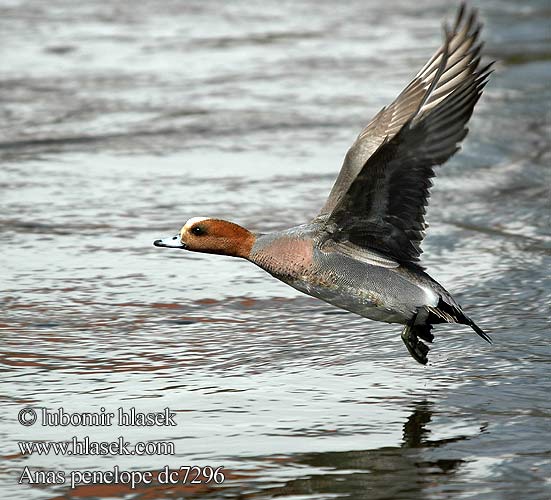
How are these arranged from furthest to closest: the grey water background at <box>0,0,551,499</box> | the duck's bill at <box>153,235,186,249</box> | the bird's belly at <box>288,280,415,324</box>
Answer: the duck's bill at <box>153,235,186,249</box>, the bird's belly at <box>288,280,415,324</box>, the grey water background at <box>0,0,551,499</box>

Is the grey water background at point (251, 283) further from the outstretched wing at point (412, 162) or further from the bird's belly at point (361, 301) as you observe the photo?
the outstretched wing at point (412, 162)

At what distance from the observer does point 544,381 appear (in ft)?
18.4

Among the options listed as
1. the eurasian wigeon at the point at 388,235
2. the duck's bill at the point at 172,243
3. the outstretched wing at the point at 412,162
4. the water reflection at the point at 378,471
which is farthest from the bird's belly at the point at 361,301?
the water reflection at the point at 378,471

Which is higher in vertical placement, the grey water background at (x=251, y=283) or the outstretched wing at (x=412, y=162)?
the outstretched wing at (x=412, y=162)

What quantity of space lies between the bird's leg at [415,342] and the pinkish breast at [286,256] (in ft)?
1.62

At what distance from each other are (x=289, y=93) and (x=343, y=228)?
6906 mm

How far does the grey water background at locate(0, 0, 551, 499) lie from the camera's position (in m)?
4.87

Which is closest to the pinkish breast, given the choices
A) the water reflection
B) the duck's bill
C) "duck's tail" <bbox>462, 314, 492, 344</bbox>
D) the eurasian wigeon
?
the eurasian wigeon

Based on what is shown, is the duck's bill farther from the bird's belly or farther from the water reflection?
the water reflection

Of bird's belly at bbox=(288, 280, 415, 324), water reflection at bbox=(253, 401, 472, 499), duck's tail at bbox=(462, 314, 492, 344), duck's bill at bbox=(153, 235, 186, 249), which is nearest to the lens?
water reflection at bbox=(253, 401, 472, 499)

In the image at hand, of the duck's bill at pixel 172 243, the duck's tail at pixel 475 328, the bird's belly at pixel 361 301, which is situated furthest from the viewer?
the duck's bill at pixel 172 243

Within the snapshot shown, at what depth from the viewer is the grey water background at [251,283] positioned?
4867 millimetres

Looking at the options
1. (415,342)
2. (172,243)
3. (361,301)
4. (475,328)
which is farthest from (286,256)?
(475,328)

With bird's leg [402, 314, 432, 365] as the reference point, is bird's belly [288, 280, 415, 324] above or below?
above
